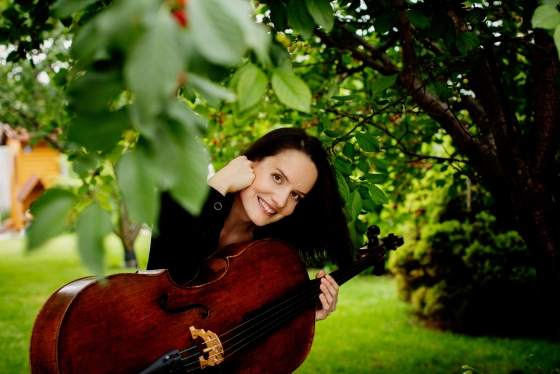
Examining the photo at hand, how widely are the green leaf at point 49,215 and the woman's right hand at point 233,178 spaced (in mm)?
1257

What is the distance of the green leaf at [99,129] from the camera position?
0.59 meters

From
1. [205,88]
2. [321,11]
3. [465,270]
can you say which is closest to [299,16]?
[321,11]

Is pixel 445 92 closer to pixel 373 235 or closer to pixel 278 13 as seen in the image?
pixel 373 235

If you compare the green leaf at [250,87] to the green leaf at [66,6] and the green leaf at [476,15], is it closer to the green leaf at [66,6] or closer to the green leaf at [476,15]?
the green leaf at [66,6]

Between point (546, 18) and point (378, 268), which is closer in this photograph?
point (546, 18)

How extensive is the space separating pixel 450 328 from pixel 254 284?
420 cm

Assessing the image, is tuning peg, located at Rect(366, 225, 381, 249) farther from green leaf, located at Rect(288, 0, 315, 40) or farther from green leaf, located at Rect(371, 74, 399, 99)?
green leaf, located at Rect(288, 0, 315, 40)

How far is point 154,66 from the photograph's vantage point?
479 mm

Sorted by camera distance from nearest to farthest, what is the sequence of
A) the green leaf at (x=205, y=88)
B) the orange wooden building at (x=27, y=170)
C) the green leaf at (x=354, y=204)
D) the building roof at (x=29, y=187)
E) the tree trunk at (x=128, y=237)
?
1. the green leaf at (x=205, y=88)
2. the green leaf at (x=354, y=204)
3. the tree trunk at (x=128, y=237)
4. the orange wooden building at (x=27, y=170)
5. the building roof at (x=29, y=187)

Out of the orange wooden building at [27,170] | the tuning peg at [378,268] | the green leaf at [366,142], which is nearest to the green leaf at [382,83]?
the green leaf at [366,142]

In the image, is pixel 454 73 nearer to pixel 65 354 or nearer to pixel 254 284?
pixel 254 284

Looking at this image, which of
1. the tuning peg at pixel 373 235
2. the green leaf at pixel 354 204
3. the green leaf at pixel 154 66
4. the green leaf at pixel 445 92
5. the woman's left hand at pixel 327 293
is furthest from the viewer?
the tuning peg at pixel 373 235

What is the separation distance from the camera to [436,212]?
5527mm

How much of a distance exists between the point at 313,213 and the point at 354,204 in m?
0.54
